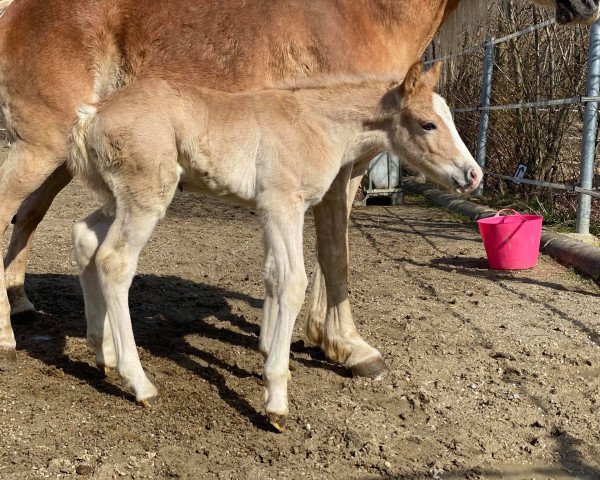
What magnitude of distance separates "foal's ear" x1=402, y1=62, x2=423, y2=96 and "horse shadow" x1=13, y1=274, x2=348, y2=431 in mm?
1611

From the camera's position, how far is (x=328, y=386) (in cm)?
408

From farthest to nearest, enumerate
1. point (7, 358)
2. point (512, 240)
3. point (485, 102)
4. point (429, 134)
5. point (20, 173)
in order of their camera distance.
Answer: point (485, 102)
point (512, 240)
point (20, 173)
point (7, 358)
point (429, 134)

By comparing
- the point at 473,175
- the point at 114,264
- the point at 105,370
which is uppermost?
Result: the point at 473,175

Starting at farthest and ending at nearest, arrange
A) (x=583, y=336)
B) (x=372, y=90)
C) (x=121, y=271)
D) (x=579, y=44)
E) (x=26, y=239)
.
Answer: (x=579, y=44) < (x=26, y=239) < (x=583, y=336) < (x=372, y=90) < (x=121, y=271)

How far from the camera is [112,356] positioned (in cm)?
405

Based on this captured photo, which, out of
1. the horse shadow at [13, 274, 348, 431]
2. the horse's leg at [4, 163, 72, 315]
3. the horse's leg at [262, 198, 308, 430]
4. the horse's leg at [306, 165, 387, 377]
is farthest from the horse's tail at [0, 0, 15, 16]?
the horse's leg at [262, 198, 308, 430]

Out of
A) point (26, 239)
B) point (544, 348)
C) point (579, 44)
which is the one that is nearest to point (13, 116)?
point (26, 239)

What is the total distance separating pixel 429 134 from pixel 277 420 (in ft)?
5.02

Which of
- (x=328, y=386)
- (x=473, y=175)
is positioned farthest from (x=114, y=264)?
(x=473, y=175)

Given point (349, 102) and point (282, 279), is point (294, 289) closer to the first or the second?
point (282, 279)

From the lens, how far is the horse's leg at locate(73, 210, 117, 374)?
3.87 m

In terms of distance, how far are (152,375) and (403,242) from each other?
4.14m

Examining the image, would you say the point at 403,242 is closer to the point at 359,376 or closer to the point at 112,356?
the point at 359,376

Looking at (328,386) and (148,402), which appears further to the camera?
(328,386)
